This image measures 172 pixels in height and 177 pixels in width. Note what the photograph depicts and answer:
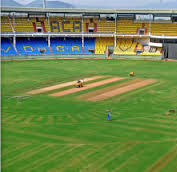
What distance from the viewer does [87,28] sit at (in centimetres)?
7269

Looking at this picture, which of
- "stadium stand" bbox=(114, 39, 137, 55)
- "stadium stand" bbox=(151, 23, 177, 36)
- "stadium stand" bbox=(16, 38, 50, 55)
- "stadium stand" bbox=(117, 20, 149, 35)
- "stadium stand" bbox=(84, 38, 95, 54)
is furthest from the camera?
"stadium stand" bbox=(117, 20, 149, 35)

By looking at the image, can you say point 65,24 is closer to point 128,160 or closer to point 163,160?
point 128,160

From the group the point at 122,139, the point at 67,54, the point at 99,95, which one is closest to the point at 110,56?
the point at 67,54

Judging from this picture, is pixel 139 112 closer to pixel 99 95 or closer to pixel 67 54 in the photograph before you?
pixel 99 95

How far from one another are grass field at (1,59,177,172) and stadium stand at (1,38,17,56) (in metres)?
34.2

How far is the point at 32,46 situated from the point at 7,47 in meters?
6.43

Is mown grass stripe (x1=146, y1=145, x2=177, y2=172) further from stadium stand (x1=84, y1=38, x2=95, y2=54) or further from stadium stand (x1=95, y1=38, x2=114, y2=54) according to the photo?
stadium stand (x1=95, y1=38, x2=114, y2=54)

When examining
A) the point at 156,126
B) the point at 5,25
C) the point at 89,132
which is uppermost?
the point at 5,25

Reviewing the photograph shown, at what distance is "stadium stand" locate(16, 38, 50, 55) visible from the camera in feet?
212

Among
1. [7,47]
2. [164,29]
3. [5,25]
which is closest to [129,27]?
[164,29]

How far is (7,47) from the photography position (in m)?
64.1

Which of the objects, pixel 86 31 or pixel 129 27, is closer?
pixel 129 27

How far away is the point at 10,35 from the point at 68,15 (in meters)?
17.9

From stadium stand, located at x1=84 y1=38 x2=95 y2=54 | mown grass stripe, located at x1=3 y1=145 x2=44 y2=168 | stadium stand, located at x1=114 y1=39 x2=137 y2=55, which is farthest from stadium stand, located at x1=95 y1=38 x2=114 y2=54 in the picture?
mown grass stripe, located at x1=3 y1=145 x2=44 y2=168
